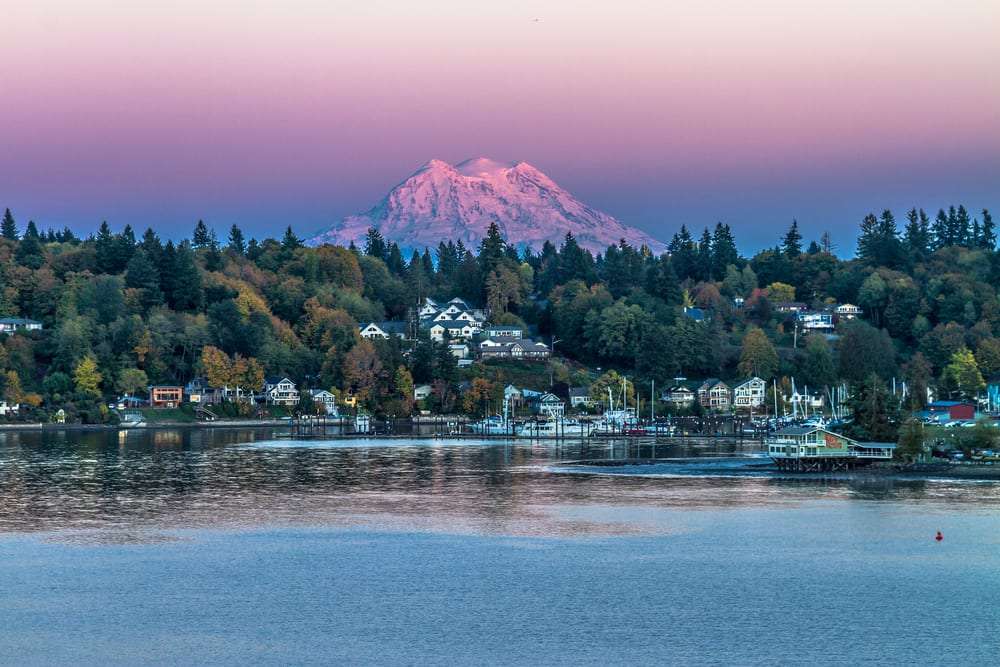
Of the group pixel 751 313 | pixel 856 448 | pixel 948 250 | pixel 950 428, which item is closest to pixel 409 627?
pixel 856 448

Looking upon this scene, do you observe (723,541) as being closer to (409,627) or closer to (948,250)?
(409,627)

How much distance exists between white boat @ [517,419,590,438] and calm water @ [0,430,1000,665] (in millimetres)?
47147

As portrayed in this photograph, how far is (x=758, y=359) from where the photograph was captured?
478 feet

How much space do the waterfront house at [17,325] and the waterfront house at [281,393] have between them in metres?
29.6

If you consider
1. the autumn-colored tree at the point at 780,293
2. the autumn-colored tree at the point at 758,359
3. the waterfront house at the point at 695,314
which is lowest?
the autumn-colored tree at the point at 758,359

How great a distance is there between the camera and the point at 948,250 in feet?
595

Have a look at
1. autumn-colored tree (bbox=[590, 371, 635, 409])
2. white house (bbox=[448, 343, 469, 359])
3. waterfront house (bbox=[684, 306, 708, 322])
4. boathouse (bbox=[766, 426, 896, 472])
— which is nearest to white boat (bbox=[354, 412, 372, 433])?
autumn-colored tree (bbox=[590, 371, 635, 409])

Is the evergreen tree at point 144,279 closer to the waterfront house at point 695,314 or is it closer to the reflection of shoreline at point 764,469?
the waterfront house at point 695,314

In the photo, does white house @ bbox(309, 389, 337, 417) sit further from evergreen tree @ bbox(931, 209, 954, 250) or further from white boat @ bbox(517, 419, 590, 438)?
evergreen tree @ bbox(931, 209, 954, 250)

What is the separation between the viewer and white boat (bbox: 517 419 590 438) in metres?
118

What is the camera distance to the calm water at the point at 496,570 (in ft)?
100

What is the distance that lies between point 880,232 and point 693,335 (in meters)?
57.2

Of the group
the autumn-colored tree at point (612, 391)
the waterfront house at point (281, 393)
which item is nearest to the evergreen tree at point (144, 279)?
the waterfront house at point (281, 393)

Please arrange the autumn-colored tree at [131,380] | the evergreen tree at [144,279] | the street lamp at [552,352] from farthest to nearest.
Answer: the evergreen tree at [144,279] → the street lamp at [552,352] → the autumn-colored tree at [131,380]
